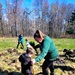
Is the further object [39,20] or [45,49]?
[39,20]

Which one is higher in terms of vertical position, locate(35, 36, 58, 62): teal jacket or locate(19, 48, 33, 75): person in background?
locate(35, 36, 58, 62): teal jacket

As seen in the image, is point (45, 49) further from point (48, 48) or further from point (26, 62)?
point (26, 62)

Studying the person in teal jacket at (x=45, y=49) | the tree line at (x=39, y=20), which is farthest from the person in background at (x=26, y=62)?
the tree line at (x=39, y=20)

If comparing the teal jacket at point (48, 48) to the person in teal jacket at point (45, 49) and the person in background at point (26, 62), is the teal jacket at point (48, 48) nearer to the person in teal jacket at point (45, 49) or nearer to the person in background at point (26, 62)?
the person in teal jacket at point (45, 49)

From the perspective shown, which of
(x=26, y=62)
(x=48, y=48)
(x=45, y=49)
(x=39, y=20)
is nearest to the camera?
(x=45, y=49)

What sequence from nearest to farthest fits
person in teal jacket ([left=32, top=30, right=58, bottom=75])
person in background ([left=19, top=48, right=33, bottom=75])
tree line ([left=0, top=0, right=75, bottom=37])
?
person in teal jacket ([left=32, top=30, right=58, bottom=75]) < person in background ([left=19, top=48, right=33, bottom=75]) < tree line ([left=0, top=0, right=75, bottom=37])

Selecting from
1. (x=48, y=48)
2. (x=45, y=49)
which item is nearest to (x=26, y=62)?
(x=48, y=48)

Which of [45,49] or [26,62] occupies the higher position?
[45,49]

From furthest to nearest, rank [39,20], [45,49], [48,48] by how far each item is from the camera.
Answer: [39,20] < [48,48] < [45,49]

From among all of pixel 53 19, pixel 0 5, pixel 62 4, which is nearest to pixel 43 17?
pixel 53 19

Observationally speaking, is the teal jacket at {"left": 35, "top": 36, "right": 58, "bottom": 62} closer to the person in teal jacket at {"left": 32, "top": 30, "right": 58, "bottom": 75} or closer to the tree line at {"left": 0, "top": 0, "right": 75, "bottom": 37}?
the person in teal jacket at {"left": 32, "top": 30, "right": 58, "bottom": 75}

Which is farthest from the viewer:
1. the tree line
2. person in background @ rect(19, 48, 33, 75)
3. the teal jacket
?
the tree line

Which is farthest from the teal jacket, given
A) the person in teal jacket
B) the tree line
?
the tree line

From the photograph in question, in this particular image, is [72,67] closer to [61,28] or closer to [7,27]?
[7,27]
